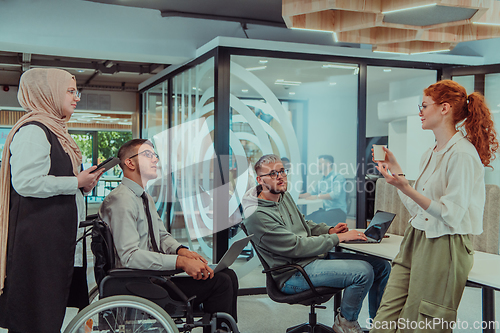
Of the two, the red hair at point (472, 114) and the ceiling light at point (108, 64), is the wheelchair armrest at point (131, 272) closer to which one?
the red hair at point (472, 114)

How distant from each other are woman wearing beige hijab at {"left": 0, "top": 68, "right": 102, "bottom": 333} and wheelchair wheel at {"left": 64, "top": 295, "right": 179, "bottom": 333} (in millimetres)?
155

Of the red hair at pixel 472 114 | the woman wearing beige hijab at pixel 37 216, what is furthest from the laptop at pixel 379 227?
the woman wearing beige hijab at pixel 37 216

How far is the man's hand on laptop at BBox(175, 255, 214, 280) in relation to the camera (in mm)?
2145

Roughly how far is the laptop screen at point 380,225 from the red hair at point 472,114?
84 centimetres

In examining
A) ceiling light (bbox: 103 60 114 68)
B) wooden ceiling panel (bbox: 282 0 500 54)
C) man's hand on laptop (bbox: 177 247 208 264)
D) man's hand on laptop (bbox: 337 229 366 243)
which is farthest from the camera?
ceiling light (bbox: 103 60 114 68)

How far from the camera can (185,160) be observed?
5590 mm

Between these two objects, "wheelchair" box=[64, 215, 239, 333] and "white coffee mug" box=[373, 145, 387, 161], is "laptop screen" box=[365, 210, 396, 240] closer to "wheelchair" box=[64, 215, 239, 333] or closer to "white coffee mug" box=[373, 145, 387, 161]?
"white coffee mug" box=[373, 145, 387, 161]

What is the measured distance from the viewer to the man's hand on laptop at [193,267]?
2.14 metres

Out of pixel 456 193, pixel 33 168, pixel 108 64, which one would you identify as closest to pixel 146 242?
pixel 33 168

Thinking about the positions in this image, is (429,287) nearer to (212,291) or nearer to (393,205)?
(212,291)

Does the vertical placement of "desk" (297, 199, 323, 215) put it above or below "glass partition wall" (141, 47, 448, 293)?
below

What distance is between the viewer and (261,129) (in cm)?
446

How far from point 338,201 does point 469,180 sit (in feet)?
9.46

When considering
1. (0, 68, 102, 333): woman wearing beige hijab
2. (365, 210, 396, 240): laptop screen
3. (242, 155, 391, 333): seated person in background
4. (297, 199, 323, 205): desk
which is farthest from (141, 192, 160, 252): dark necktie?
(297, 199, 323, 205): desk
